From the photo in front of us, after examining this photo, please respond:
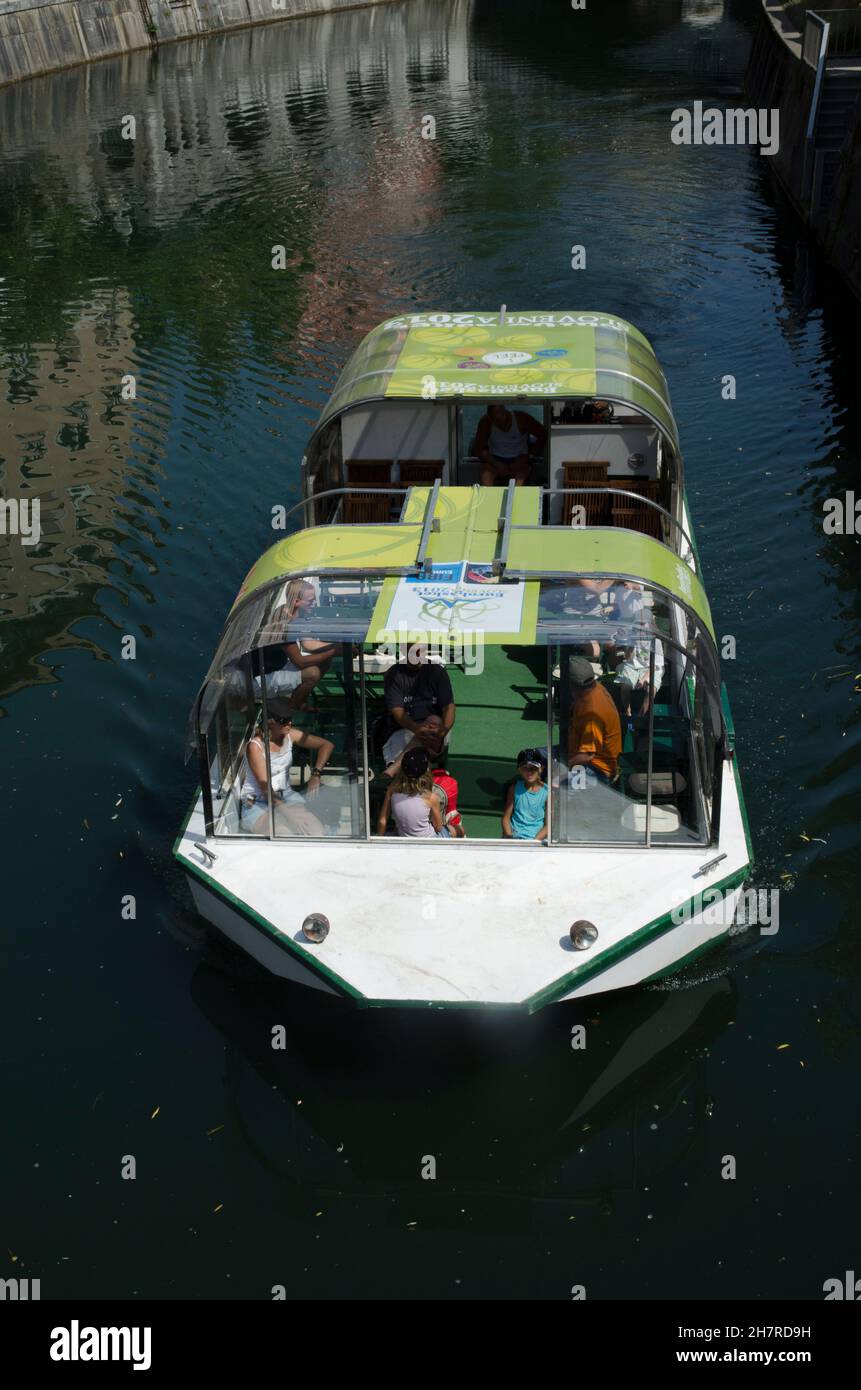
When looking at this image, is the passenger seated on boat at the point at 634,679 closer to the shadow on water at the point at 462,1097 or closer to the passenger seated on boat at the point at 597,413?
the shadow on water at the point at 462,1097

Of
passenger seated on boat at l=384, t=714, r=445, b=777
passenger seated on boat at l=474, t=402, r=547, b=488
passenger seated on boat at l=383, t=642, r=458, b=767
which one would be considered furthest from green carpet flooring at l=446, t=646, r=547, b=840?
passenger seated on boat at l=474, t=402, r=547, b=488

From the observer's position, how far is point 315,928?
12062 mm

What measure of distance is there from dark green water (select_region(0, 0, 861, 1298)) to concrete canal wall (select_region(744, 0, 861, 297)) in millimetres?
1016

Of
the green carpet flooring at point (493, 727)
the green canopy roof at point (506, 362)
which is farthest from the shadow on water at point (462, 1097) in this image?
the green canopy roof at point (506, 362)

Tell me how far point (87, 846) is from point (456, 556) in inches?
218

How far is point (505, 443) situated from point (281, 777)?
7.53 meters

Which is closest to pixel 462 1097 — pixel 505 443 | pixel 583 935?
pixel 583 935

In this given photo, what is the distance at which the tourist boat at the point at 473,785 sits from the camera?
12.1 metres

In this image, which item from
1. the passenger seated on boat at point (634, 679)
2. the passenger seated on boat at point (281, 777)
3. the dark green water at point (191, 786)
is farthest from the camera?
the passenger seated on boat at point (634, 679)

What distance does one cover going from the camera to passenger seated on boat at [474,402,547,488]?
1925cm

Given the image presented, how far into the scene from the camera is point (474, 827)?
14.1 m

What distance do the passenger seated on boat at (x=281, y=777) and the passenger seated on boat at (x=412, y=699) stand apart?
877 mm

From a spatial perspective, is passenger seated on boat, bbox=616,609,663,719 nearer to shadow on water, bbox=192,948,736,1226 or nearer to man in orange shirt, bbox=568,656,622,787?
man in orange shirt, bbox=568,656,622,787
